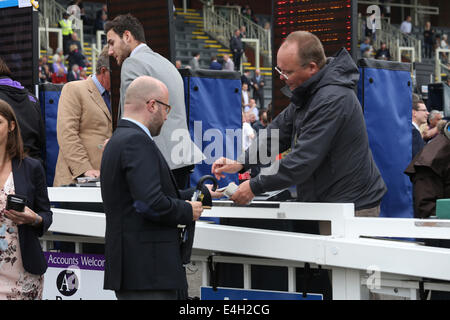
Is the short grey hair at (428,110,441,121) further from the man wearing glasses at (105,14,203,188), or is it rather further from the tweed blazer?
the man wearing glasses at (105,14,203,188)

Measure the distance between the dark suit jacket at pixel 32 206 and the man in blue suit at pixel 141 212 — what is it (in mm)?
707

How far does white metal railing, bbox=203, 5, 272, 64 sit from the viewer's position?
30516mm

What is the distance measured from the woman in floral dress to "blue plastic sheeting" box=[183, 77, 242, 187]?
1812 mm

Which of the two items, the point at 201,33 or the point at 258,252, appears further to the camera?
the point at 201,33

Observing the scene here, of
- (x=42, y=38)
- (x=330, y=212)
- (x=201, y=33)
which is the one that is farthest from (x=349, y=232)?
(x=201, y=33)

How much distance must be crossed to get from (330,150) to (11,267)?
1709 millimetres

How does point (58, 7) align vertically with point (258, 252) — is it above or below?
above

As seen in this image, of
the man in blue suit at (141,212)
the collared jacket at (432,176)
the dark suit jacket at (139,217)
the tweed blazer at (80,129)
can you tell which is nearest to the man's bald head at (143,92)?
the man in blue suit at (141,212)

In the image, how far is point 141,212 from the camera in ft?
11.4

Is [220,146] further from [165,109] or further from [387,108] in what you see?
[165,109]

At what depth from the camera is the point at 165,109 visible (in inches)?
144

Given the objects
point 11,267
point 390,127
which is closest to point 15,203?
point 11,267

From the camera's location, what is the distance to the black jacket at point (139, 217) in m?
3.44

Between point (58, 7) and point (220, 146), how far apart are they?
20.8 metres
